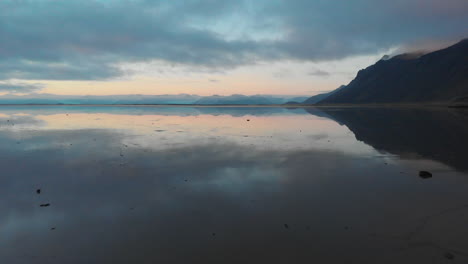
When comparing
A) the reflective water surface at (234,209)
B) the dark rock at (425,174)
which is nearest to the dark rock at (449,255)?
the reflective water surface at (234,209)

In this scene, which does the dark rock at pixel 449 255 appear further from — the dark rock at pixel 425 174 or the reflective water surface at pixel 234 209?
the dark rock at pixel 425 174

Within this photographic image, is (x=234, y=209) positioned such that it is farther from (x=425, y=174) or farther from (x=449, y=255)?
(x=425, y=174)

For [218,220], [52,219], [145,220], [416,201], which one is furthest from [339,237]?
[52,219]

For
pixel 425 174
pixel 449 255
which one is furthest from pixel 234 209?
pixel 425 174

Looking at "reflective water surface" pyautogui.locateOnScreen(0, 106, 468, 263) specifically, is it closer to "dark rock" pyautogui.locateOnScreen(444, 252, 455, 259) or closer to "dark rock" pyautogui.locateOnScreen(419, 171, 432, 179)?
"dark rock" pyautogui.locateOnScreen(444, 252, 455, 259)

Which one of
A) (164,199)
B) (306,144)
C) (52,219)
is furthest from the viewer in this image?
(306,144)

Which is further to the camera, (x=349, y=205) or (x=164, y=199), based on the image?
(x=164, y=199)

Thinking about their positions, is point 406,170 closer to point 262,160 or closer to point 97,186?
point 262,160

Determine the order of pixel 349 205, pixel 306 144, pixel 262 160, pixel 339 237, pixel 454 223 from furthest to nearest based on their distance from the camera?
pixel 306 144 < pixel 262 160 < pixel 349 205 < pixel 454 223 < pixel 339 237

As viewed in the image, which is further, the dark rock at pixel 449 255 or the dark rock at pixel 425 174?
the dark rock at pixel 425 174

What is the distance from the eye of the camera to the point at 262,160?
18.1 meters

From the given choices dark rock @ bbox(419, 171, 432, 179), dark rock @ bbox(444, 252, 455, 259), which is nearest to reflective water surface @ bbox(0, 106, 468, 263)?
dark rock @ bbox(444, 252, 455, 259)

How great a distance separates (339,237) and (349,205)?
2.69 metres

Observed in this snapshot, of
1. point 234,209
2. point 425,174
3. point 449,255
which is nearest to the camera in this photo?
point 449,255
